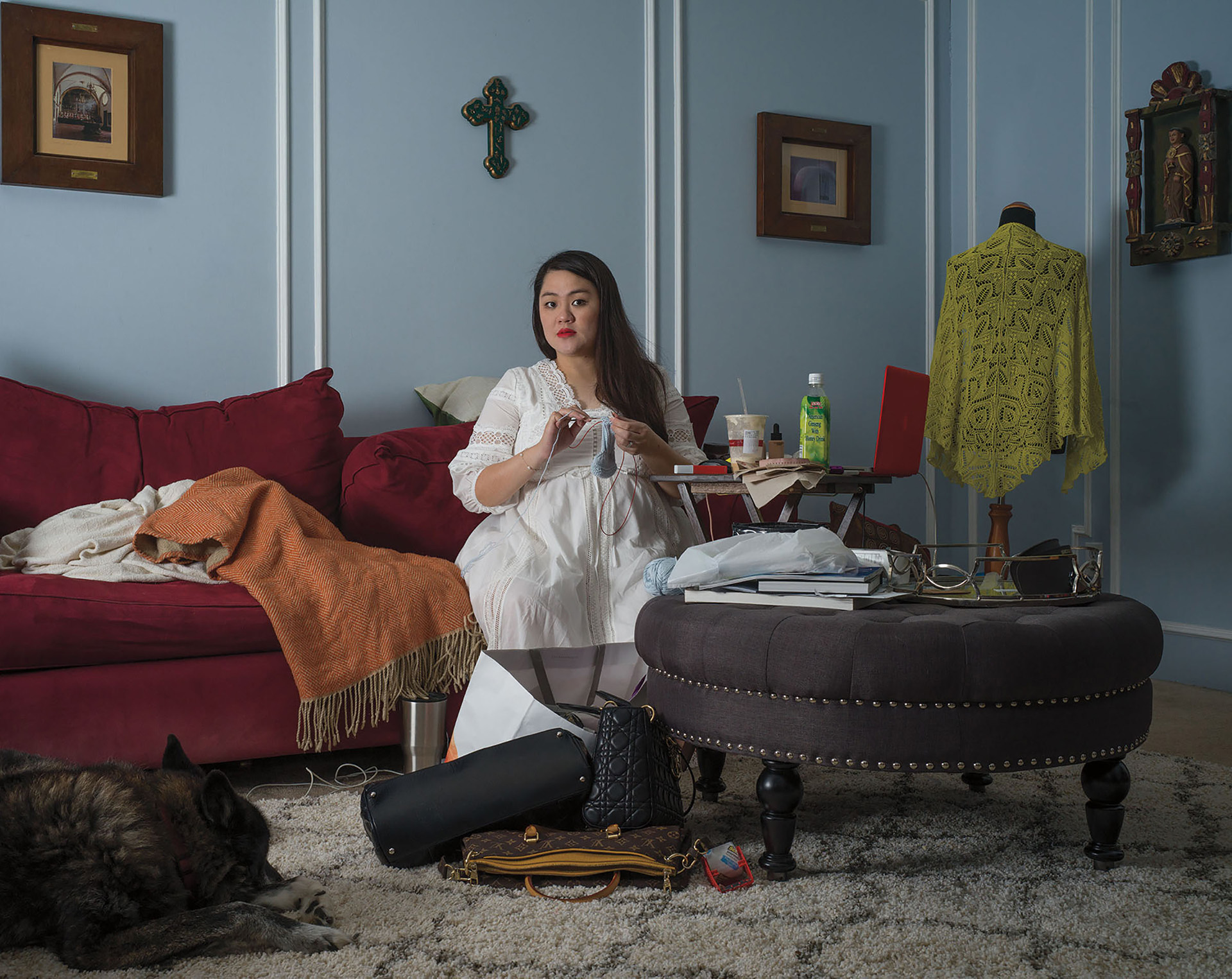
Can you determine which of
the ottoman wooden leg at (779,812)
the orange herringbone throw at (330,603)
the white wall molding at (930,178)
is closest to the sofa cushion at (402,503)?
the orange herringbone throw at (330,603)

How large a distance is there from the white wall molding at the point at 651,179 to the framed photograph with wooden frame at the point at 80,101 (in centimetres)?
160

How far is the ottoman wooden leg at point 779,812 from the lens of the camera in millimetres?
1482

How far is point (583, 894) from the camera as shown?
1.47 metres

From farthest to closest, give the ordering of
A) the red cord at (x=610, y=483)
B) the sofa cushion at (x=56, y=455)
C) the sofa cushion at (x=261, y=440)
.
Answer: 1. the sofa cushion at (x=261, y=440)
2. the sofa cushion at (x=56, y=455)
3. the red cord at (x=610, y=483)

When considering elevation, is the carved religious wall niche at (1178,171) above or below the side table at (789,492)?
above

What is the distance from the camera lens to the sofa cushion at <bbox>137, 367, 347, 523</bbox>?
2.57 m

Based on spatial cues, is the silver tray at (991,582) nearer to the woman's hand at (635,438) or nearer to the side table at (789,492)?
the side table at (789,492)

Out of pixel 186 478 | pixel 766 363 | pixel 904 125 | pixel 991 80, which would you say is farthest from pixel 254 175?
pixel 991 80

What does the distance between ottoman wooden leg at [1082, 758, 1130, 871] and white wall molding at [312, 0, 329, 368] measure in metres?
2.46

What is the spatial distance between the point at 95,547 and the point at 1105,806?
83.4 inches

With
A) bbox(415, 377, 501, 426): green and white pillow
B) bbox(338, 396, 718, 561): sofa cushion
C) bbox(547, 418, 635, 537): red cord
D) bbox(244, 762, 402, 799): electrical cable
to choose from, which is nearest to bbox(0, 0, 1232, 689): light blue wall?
bbox(415, 377, 501, 426): green and white pillow

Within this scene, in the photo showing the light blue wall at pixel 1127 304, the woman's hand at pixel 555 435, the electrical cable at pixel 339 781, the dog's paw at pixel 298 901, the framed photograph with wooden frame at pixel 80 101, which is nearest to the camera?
the dog's paw at pixel 298 901

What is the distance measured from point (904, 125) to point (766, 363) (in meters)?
1.17

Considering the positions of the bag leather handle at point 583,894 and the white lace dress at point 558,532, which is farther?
the white lace dress at point 558,532
